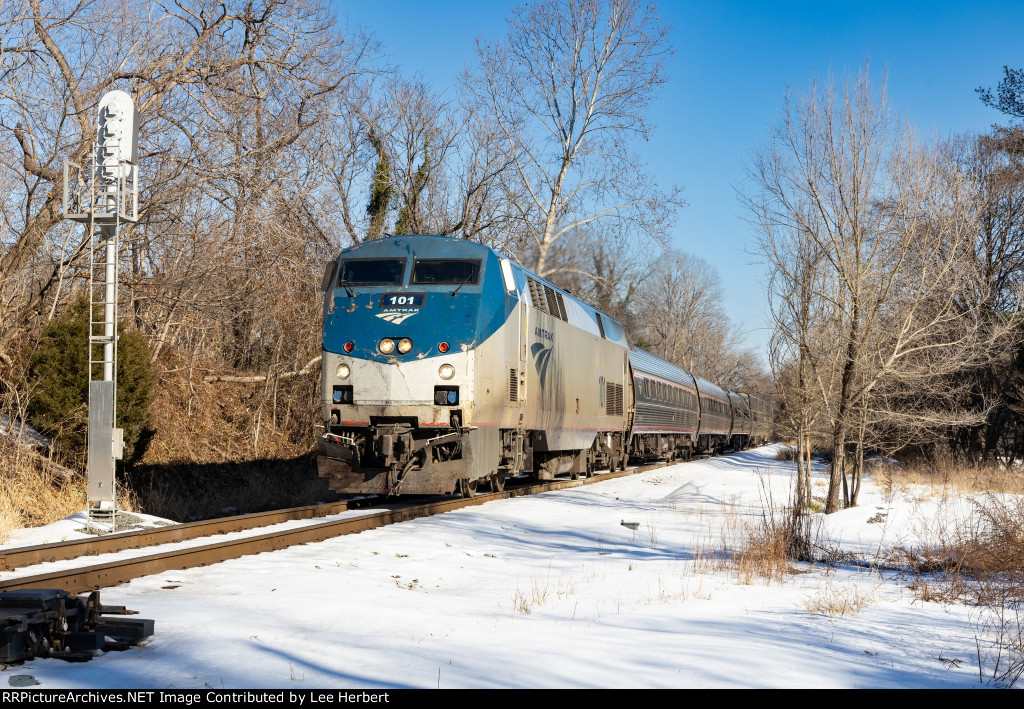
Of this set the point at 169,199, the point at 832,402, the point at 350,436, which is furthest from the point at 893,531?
the point at 169,199

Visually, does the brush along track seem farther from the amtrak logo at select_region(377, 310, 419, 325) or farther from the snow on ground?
the amtrak logo at select_region(377, 310, 419, 325)

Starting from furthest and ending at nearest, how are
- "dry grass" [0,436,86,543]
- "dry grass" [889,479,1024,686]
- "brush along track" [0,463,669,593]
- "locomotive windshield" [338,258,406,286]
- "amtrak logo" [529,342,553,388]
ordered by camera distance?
"amtrak logo" [529,342,553,388] → "locomotive windshield" [338,258,406,286] → "dry grass" [0,436,86,543] → "brush along track" [0,463,669,593] → "dry grass" [889,479,1024,686]

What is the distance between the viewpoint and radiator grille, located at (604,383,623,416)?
2083cm

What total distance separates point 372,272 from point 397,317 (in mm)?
980

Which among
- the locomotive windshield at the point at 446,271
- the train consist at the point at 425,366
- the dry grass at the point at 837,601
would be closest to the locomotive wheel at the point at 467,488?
the train consist at the point at 425,366

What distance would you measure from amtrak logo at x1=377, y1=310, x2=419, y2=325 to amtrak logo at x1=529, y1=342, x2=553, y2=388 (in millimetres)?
2677

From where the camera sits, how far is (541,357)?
15.2 metres

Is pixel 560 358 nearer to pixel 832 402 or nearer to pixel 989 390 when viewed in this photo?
pixel 832 402

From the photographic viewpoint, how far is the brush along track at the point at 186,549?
7.25 meters

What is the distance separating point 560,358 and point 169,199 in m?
7.78

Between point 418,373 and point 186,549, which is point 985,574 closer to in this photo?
point 186,549

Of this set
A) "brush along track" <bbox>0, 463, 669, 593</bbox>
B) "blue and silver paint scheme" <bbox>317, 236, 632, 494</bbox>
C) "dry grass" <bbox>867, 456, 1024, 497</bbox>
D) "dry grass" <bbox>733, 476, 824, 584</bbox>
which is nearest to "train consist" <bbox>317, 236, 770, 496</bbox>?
"blue and silver paint scheme" <bbox>317, 236, 632, 494</bbox>

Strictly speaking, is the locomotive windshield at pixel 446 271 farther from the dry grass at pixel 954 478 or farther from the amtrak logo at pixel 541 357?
the dry grass at pixel 954 478

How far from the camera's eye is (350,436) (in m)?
12.6
